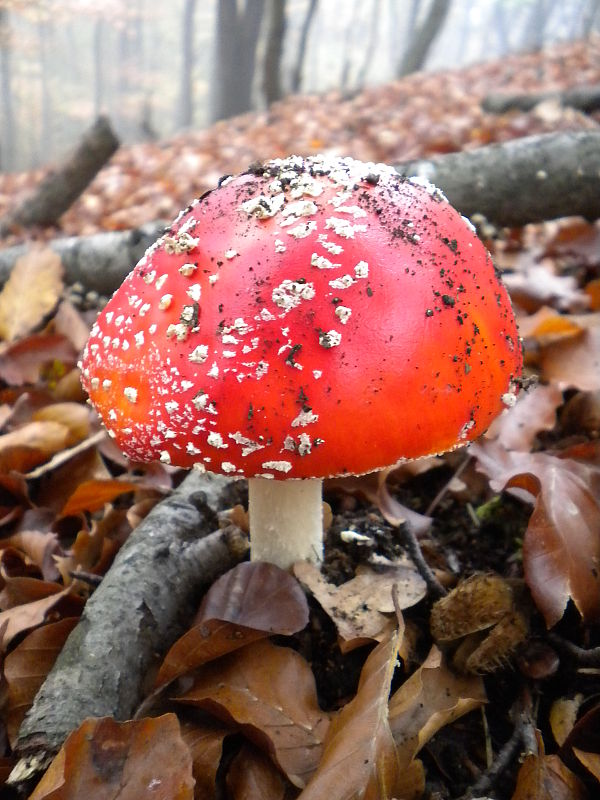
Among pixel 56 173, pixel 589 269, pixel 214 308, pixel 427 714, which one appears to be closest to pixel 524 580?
pixel 427 714

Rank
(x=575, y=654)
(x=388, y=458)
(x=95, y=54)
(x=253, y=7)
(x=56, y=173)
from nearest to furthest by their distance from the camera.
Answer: (x=388, y=458) → (x=575, y=654) → (x=56, y=173) → (x=253, y=7) → (x=95, y=54)

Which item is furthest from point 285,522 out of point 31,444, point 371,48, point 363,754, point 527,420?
point 371,48

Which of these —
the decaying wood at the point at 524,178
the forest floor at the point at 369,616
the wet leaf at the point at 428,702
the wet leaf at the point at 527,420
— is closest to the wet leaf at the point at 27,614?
the forest floor at the point at 369,616

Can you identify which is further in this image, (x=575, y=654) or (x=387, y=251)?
(x=575, y=654)

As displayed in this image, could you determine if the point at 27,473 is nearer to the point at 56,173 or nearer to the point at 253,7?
the point at 56,173

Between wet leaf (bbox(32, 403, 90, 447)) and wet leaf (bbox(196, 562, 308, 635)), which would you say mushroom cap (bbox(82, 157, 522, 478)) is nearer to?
wet leaf (bbox(196, 562, 308, 635))

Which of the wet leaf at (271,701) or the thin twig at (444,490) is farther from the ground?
the wet leaf at (271,701)

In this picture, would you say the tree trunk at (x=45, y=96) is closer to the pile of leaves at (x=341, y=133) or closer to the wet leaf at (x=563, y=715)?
the pile of leaves at (x=341, y=133)
